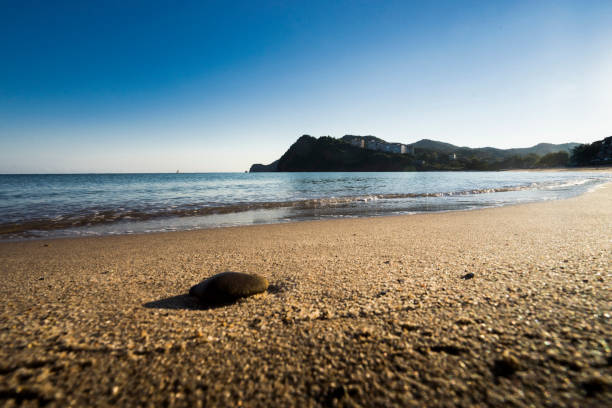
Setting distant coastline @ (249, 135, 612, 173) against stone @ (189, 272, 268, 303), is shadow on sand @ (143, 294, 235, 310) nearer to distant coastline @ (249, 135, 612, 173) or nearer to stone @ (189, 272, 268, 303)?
stone @ (189, 272, 268, 303)

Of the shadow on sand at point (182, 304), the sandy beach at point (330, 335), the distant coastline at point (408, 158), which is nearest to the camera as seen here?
the sandy beach at point (330, 335)

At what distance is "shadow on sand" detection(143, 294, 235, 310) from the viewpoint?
2879 millimetres

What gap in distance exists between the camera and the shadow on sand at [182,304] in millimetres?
2879

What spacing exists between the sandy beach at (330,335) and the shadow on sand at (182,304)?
3 centimetres

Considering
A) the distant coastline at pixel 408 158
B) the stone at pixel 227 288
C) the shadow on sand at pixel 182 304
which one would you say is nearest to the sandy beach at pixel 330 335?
the shadow on sand at pixel 182 304

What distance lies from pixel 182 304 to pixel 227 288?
1.85 ft

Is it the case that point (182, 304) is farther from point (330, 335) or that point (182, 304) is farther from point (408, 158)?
point (408, 158)

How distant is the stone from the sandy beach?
14 cm

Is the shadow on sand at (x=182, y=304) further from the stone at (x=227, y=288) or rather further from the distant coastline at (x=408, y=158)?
the distant coastline at (x=408, y=158)

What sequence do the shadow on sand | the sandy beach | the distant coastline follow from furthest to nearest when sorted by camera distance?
the distant coastline
the shadow on sand
the sandy beach

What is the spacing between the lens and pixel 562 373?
1.61 m

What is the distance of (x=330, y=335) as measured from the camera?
83.7 inches

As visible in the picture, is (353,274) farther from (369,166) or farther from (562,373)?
(369,166)

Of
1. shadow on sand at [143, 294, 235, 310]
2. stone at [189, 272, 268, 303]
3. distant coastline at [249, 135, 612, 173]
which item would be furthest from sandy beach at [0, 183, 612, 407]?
distant coastline at [249, 135, 612, 173]
